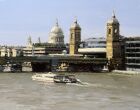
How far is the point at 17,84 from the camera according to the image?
6675cm

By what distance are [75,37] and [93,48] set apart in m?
5.62

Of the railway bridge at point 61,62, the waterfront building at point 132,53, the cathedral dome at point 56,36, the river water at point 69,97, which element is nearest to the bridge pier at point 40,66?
the railway bridge at point 61,62

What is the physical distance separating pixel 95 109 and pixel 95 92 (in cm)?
1330

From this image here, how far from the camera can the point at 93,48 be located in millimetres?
123188

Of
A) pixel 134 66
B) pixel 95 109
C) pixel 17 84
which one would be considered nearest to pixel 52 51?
pixel 134 66

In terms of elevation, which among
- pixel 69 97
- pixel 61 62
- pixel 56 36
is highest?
pixel 56 36

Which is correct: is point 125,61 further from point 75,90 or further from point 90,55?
point 75,90

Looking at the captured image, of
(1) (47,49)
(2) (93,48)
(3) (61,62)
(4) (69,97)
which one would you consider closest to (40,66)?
(3) (61,62)

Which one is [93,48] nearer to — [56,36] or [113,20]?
[113,20]

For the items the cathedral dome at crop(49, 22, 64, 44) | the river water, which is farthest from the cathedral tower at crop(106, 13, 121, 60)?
the cathedral dome at crop(49, 22, 64, 44)

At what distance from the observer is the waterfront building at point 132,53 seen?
3884 inches

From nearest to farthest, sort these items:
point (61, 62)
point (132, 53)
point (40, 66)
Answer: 1. point (132, 53)
2. point (61, 62)
3. point (40, 66)

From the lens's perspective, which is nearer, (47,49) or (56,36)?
(47,49)

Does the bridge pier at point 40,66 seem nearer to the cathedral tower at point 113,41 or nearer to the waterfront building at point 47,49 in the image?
the cathedral tower at point 113,41
